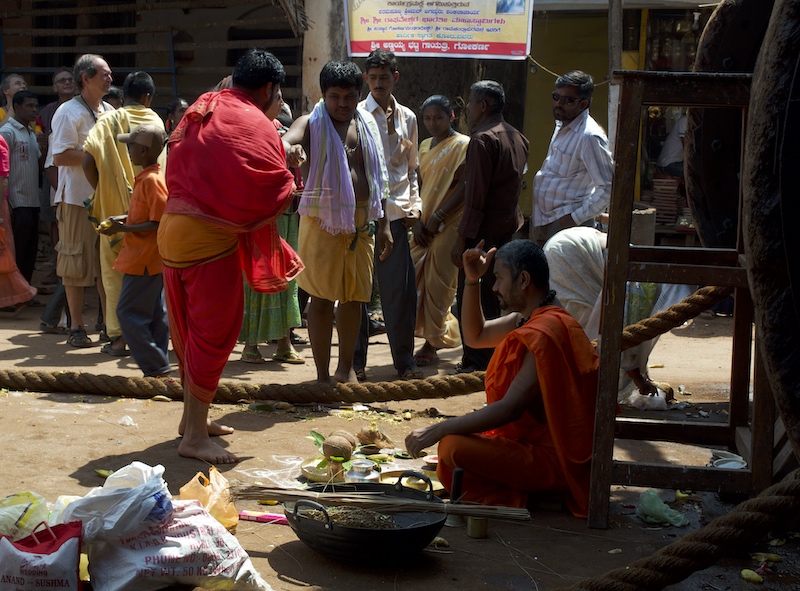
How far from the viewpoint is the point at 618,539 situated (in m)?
4.07

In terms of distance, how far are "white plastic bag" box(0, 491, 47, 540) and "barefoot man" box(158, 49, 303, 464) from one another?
5.36 ft

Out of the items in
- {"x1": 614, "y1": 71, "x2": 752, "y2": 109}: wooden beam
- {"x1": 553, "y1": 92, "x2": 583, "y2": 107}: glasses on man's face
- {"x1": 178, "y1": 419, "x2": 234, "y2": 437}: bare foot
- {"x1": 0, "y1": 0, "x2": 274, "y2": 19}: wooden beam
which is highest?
{"x1": 0, "y1": 0, "x2": 274, "y2": 19}: wooden beam

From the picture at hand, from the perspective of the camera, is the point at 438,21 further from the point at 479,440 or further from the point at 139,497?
the point at 139,497

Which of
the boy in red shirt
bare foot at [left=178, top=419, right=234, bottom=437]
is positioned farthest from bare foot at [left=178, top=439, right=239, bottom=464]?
the boy in red shirt

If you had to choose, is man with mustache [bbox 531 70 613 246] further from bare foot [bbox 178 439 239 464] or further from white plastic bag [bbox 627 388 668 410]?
bare foot [bbox 178 439 239 464]

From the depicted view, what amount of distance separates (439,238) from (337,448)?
382cm

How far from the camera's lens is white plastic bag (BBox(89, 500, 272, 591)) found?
3.13 m

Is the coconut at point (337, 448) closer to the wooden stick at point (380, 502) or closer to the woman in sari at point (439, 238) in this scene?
the wooden stick at point (380, 502)

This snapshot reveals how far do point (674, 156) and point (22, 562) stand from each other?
417 inches

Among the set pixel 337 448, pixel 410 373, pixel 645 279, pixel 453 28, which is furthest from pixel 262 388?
pixel 453 28

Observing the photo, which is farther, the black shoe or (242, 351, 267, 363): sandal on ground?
the black shoe

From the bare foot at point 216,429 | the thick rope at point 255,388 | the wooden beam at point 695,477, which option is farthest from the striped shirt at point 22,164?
the wooden beam at point 695,477

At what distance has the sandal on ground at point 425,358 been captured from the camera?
818cm

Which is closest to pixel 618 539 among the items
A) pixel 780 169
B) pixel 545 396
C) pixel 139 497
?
pixel 545 396
